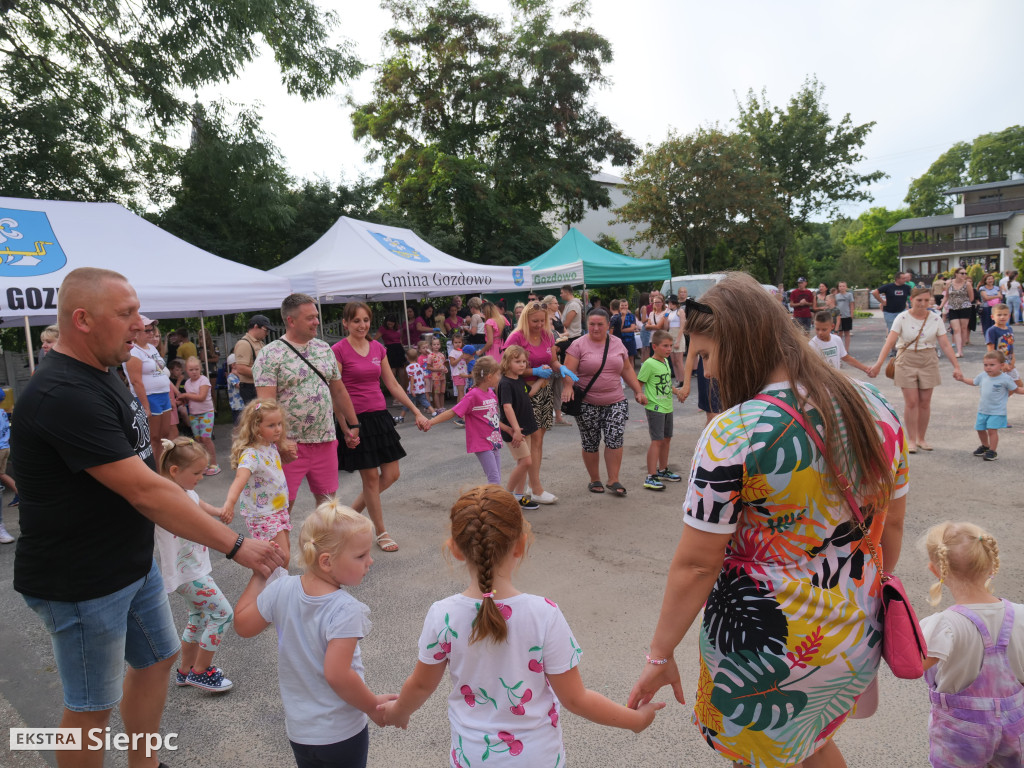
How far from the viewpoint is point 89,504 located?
2219 mm

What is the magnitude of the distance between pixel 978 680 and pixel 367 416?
3960 millimetres

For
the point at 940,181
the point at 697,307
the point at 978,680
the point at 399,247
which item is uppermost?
the point at 940,181

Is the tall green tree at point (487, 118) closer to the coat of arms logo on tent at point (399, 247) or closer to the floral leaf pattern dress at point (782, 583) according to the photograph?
the coat of arms logo on tent at point (399, 247)

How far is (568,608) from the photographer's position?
4008 millimetres

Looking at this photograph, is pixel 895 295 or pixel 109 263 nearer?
pixel 109 263

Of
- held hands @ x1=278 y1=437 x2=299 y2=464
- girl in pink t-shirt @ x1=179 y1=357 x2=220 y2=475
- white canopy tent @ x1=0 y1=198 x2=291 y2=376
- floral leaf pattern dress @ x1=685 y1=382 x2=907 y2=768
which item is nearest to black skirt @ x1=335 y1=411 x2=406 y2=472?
held hands @ x1=278 y1=437 x2=299 y2=464

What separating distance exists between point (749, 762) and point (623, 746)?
3.69 feet

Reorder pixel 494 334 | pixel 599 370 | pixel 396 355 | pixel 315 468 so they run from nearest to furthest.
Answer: pixel 315 468, pixel 599 370, pixel 494 334, pixel 396 355

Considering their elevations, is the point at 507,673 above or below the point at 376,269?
below

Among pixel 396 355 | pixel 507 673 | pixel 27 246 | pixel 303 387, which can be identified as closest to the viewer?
pixel 507 673

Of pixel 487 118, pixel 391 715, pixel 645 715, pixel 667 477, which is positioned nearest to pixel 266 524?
pixel 391 715

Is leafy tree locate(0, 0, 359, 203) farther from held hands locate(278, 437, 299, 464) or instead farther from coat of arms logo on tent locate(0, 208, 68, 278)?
held hands locate(278, 437, 299, 464)

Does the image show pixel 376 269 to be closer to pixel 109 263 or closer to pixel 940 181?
pixel 109 263

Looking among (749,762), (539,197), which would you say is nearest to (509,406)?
(749,762)
